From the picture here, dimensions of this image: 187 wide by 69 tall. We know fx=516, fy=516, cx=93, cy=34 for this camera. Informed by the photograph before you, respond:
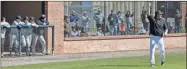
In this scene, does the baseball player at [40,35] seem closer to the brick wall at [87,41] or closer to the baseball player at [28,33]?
the baseball player at [28,33]

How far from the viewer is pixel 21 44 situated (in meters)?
20.0

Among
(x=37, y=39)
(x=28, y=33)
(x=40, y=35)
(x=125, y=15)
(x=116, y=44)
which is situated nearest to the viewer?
(x=28, y=33)

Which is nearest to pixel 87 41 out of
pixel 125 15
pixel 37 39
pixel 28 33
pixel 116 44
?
pixel 116 44

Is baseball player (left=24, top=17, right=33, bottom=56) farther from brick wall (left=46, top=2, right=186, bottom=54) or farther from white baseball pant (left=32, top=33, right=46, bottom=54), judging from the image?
brick wall (left=46, top=2, right=186, bottom=54)

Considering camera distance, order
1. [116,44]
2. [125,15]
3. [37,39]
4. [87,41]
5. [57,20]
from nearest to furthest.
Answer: [37,39]
[57,20]
[87,41]
[116,44]
[125,15]

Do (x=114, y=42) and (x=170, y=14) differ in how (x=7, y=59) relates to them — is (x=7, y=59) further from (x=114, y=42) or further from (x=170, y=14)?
(x=170, y=14)

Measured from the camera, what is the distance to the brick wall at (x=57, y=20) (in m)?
21.4

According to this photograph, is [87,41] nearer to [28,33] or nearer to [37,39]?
[37,39]

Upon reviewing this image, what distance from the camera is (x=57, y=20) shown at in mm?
21703

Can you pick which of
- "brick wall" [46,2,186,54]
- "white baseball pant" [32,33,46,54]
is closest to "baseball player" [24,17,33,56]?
"white baseball pant" [32,33,46,54]

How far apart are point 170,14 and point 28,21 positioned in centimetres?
866

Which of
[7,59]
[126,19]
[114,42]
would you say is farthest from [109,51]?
[7,59]

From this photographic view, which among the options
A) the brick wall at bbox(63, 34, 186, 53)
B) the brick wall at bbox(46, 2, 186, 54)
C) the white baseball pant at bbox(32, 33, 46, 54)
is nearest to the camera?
the white baseball pant at bbox(32, 33, 46, 54)

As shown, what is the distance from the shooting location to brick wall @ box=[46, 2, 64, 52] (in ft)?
70.3
